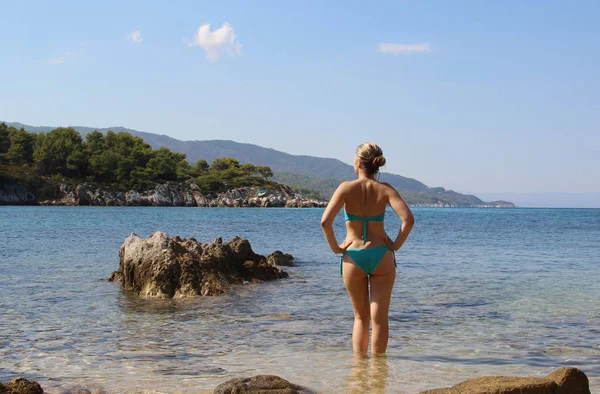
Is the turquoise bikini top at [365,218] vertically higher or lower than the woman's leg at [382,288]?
higher

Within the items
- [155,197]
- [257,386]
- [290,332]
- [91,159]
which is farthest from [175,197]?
[257,386]

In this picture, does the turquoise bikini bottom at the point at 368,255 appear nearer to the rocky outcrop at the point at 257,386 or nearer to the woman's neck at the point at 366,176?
the woman's neck at the point at 366,176

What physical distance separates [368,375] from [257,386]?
1836mm

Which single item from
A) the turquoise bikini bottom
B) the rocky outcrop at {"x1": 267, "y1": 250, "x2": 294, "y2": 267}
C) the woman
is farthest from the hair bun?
the rocky outcrop at {"x1": 267, "y1": 250, "x2": 294, "y2": 267}

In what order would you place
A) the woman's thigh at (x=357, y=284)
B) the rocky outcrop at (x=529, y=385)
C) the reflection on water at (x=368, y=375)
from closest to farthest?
the rocky outcrop at (x=529, y=385)
the reflection on water at (x=368, y=375)
the woman's thigh at (x=357, y=284)

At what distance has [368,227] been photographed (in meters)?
6.59

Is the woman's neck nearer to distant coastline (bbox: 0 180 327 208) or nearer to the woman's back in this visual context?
the woman's back

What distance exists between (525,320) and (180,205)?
16525 cm

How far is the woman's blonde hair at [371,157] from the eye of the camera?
6477 mm

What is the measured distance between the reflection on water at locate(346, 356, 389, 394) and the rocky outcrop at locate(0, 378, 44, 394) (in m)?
3.14

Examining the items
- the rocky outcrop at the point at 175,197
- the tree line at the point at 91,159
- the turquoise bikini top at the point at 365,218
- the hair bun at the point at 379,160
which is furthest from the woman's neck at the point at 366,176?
the tree line at the point at 91,159

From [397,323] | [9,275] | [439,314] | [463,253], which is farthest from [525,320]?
[463,253]

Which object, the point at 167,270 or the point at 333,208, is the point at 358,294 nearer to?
the point at 333,208

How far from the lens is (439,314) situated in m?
11.7
